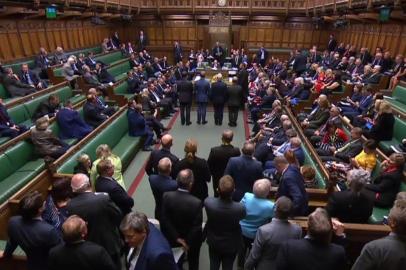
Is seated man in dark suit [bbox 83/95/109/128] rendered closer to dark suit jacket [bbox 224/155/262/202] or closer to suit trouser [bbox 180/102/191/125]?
suit trouser [bbox 180/102/191/125]

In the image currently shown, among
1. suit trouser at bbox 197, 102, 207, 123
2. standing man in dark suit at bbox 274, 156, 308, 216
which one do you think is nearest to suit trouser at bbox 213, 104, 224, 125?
suit trouser at bbox 197, 102, 207, 123

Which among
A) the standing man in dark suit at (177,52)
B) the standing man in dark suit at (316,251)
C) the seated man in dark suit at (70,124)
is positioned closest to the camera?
the standing man in dark suit at (316,251)

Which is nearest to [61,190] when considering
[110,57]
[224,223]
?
[224,223]

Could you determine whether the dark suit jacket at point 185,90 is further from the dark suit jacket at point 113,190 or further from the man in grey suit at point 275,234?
the man in grey suit at point 275,234

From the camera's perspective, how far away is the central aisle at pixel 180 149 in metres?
5.13

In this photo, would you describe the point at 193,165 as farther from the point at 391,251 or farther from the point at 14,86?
the point at 14,86

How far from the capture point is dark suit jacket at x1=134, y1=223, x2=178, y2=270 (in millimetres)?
2020

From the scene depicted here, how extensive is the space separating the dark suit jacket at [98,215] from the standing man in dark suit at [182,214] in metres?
0.45

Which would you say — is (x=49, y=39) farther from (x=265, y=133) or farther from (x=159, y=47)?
(x=265, y=133)

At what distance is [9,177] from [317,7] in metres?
14.5

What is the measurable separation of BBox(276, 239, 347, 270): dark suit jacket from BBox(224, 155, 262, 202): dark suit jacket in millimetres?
1714

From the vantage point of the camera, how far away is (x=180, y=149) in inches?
298

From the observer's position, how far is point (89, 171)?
403 cm

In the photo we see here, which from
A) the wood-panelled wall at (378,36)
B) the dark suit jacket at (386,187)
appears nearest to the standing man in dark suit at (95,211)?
the dark suit jacket at (386,187)
